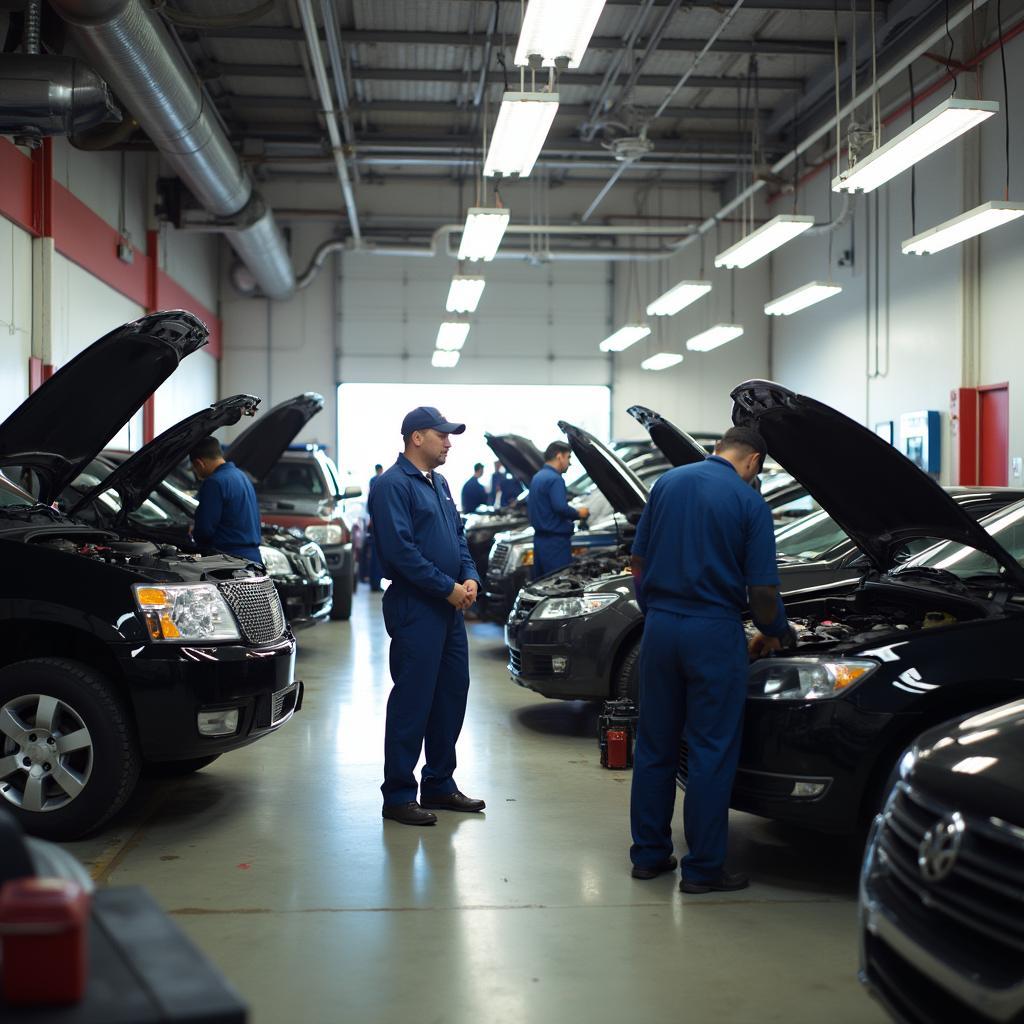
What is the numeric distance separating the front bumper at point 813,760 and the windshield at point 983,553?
44.9 inches

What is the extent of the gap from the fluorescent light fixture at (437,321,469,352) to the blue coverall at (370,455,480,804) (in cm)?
1294

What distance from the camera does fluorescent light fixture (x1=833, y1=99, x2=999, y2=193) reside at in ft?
28.1

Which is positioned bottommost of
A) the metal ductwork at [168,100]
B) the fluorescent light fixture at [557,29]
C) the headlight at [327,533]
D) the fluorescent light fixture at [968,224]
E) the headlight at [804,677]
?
the headlight at [804,677]

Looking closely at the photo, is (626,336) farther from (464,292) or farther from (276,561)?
(276,561)

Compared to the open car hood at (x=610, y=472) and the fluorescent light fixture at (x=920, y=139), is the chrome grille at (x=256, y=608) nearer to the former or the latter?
Answer: the open car hood at (x=610, y=472)

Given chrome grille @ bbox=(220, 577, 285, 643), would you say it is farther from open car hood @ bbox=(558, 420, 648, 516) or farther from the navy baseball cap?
open car hood @ bbox=(558, 420, 648, 516)

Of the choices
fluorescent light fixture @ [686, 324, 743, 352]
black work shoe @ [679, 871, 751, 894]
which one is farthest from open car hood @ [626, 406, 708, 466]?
fluorescent light fixture @ [686, 324, 743, 352]

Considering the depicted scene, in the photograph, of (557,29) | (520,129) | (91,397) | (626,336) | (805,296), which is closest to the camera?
(91,397)

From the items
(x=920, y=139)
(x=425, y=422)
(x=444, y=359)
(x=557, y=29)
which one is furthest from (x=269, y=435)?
(x=444, y=359)

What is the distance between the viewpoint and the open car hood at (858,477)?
427cm

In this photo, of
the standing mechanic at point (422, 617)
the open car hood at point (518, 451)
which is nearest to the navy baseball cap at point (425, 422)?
the standing mechanic at point (422, 617)

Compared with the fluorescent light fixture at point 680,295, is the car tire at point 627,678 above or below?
below

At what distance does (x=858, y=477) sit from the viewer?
15.3 feet

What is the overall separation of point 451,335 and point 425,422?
1363 centimetres
